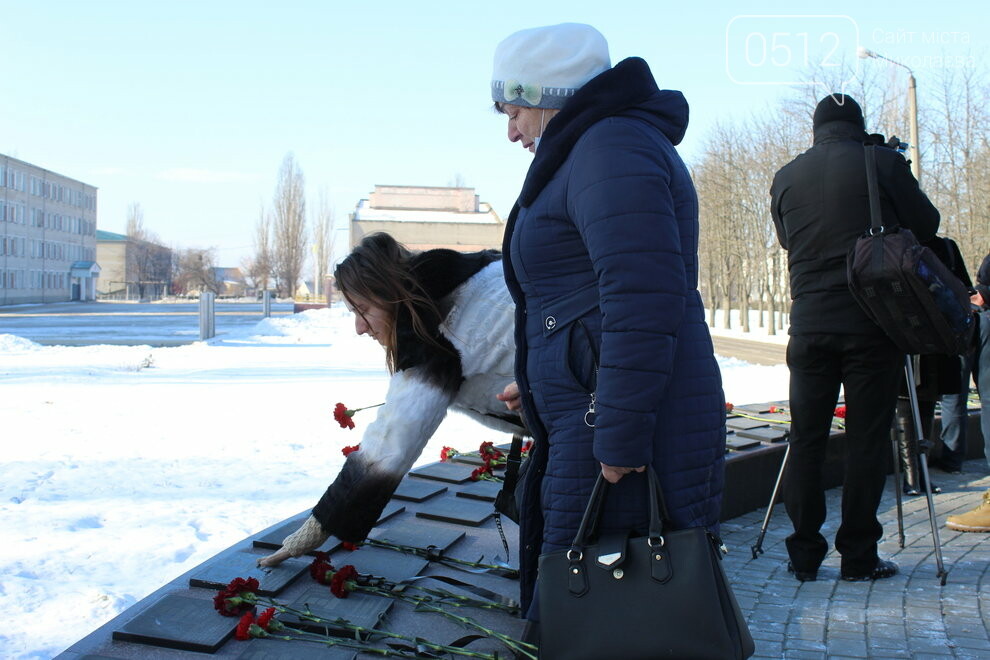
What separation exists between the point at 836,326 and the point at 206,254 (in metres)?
98.8

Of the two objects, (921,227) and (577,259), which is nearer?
(577,259)

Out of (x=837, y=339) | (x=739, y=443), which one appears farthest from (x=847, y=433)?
(x=739, y=443)

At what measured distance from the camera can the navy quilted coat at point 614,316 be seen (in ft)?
5.67

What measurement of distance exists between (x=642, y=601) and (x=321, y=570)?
141cm

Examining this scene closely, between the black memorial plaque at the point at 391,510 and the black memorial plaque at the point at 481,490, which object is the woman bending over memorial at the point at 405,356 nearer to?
the black memorial plaque at the point at 391,510

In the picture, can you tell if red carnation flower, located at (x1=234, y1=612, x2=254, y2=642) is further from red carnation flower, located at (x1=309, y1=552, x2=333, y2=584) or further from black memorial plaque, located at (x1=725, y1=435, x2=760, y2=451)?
black memorial plaque, located at (x1=725, y1=435, x2=760, y2=451)

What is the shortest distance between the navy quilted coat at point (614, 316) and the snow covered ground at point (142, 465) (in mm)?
1936

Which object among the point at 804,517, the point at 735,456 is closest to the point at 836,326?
the point at 804,517

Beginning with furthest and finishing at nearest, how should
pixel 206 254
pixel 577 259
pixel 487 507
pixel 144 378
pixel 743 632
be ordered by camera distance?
pixel 206 254 → pixel 144 378 → pixel 487 507 → pixel 577 259 → pixel 743 632

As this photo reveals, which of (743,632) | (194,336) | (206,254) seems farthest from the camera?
(206,254)

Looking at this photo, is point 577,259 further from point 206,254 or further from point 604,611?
point 206,254

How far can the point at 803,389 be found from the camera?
3.55m

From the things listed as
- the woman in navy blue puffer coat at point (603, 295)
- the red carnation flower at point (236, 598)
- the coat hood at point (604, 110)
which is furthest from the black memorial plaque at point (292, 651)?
the coat hood at point (604, 110)

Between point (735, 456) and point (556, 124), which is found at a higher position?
point (556, 124)
